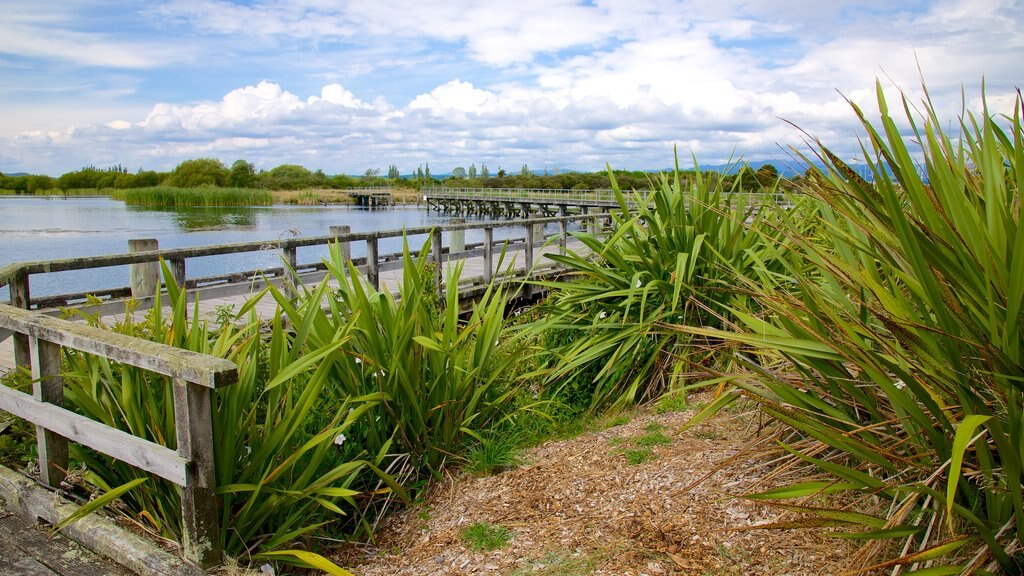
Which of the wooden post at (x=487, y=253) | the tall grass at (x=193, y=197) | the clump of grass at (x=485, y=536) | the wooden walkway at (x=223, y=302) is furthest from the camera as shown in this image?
the tall grass at (x=193, y=197)

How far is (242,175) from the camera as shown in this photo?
102m

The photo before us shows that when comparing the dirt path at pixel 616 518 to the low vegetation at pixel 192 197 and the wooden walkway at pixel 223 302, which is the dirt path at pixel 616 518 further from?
the low vegetation at pixel 192 197

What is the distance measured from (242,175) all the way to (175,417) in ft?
350

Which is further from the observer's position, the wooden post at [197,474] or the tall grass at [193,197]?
the tall grass at [193,197]

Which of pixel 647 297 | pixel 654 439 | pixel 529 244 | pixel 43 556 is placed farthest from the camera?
pixel 529 244

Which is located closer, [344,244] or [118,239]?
[344,244]

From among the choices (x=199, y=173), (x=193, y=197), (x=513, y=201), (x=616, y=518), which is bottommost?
(x=616, y=518)

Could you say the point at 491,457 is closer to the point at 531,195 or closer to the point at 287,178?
the point at 531,195

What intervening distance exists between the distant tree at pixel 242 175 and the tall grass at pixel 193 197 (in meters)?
29.0

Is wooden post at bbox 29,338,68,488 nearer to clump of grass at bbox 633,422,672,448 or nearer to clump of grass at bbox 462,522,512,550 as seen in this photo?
clump of grass at bbox 462,522,512,550

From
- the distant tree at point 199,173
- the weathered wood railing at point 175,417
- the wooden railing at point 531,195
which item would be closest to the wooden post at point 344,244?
the weathered wood railing at point 175,417

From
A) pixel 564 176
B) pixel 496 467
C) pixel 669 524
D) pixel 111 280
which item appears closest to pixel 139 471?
pixel 496 467

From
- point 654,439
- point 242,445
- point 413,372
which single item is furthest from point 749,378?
point 242,445

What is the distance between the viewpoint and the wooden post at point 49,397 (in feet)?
11.1
